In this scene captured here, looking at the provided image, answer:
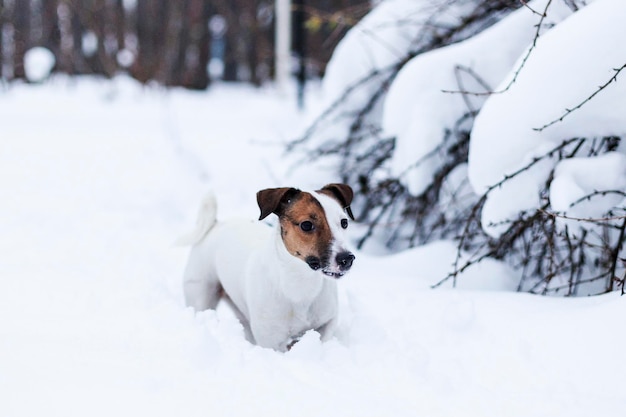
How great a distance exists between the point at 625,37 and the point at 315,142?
287 centimetres

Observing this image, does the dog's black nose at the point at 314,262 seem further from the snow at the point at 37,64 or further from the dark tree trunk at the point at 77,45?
the dark tree trunk at the point at 77,45

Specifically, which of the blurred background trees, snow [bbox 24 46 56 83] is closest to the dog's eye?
the blurred background trees

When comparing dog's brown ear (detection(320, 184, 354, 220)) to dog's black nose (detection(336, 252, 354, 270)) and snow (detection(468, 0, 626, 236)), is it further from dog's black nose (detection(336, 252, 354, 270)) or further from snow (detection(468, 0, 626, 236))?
snow (detection(468, 0, 626, 236))

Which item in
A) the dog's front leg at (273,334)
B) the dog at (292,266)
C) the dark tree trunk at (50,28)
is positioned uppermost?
the dark tree trunk at (50,28)

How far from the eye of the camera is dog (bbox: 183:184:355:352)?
2.60m

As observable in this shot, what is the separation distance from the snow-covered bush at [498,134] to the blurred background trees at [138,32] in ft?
39.3

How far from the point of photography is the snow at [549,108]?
278 centimetres

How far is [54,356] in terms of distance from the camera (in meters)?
2.44

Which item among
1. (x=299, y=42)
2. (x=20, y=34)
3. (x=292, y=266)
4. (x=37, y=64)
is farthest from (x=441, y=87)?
(x=20, y=34)

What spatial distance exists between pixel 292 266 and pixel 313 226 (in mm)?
230

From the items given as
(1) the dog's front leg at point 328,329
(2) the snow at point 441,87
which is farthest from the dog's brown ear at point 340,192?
(2) the snow at point 441,87

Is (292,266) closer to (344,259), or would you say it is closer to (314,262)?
(314,262)

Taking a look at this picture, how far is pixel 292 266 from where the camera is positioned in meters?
2.74

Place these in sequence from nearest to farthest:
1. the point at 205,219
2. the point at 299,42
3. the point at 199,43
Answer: the point at 205,219
the point at 299,42
the point at 199,43
